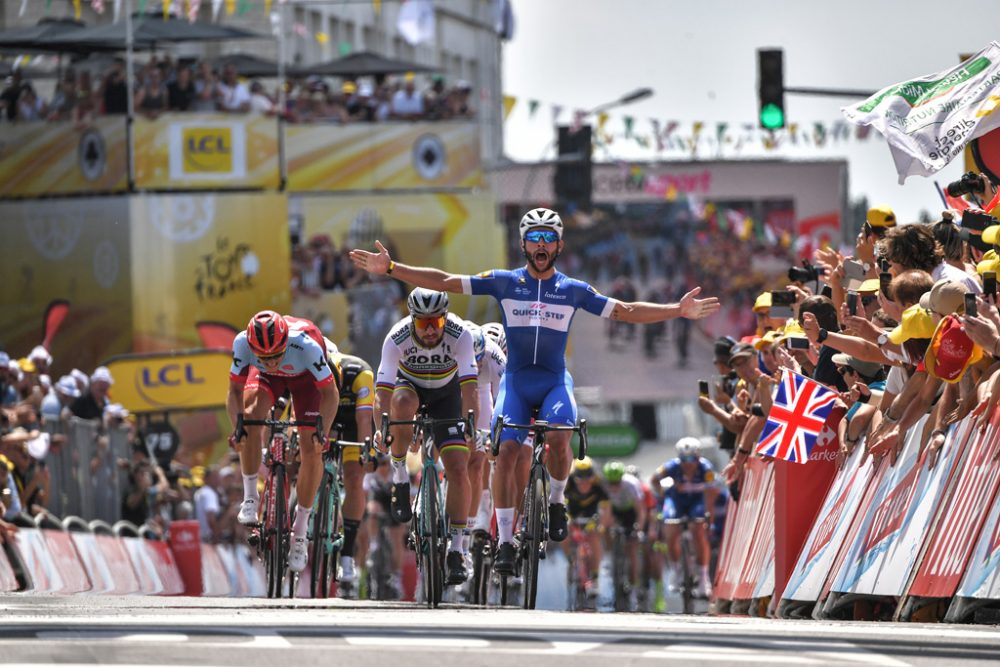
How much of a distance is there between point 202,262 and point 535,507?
31.4 m

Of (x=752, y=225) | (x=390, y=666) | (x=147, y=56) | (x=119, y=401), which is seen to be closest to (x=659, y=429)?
(x=752, y=225)

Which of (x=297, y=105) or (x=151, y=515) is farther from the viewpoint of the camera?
(x=297, y=105)

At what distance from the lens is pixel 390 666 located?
7707mm

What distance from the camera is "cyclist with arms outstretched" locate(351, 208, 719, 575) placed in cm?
1330

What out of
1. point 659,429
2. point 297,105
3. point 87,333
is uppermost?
point 297,105

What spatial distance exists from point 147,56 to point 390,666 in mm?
37725

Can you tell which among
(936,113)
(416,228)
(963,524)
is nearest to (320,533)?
(936,113)

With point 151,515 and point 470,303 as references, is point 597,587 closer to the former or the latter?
point 151,515

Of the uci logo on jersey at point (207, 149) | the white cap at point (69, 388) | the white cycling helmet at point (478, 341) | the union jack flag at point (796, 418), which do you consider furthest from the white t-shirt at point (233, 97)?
the union jack flag at point (796, 418)

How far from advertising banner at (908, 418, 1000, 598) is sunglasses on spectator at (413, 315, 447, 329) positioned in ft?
14.4

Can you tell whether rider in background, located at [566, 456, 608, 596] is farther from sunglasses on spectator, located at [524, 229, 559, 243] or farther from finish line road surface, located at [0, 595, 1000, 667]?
finish line road surface, located at [0, 595, 1000, 667]

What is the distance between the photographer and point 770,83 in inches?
985

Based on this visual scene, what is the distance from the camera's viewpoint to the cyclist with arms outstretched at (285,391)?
1466cm

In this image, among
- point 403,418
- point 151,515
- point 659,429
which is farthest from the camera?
point 659,429
